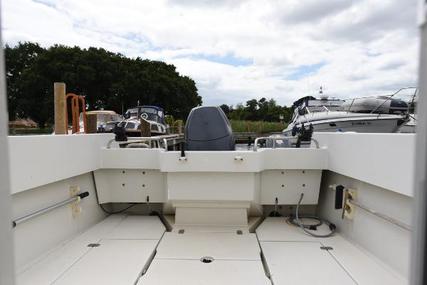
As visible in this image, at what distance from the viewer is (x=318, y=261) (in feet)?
6.82

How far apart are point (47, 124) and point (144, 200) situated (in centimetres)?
2722

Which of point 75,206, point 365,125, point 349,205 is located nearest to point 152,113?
point 365,125

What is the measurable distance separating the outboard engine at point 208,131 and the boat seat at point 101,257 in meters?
0.84

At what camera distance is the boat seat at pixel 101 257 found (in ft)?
6.08

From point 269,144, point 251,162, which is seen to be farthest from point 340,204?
point 269,144

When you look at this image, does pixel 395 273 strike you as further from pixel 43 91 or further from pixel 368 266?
pixel 43 91

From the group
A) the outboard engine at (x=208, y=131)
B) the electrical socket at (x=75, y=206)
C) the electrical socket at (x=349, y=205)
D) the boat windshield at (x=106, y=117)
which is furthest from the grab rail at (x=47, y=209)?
the boat windshield at (x=106, y=117)

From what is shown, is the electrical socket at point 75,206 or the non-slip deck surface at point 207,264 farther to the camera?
the electrical socket at point 75,206

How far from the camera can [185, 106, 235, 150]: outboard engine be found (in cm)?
288

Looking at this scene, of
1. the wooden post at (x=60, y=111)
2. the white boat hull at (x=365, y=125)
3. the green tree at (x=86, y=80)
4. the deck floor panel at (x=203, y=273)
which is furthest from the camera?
the green tree at (x=86, y=80)

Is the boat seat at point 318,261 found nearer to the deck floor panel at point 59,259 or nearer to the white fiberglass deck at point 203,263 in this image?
the white fiberglass deck at point 203,263

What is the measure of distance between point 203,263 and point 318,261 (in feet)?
2.56

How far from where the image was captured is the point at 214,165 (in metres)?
2.58

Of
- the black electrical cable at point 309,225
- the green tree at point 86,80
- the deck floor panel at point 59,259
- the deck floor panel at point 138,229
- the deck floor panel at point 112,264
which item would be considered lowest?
the deck floor panel at point 59,259
